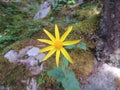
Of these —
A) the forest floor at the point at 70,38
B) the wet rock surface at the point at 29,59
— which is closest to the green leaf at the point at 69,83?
the forest floor at the point at 70,38

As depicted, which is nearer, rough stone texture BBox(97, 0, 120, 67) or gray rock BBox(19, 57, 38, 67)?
rough stone texture BBox(97, 0, 120, 67)

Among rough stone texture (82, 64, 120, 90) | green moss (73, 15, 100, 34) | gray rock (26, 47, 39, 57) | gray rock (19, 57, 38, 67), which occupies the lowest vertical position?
rough stone texture (82, 64, 120, 90)

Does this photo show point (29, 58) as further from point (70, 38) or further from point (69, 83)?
point (69, 83)

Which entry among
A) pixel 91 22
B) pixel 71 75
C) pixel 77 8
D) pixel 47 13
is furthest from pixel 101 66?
pixel 47 13

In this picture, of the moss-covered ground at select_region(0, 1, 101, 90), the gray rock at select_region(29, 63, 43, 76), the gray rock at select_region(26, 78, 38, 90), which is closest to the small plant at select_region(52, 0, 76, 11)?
the moss-covered ground at select_region(0, 1, 101, 90)

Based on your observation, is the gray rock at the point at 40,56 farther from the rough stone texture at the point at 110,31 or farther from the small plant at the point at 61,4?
the small plant at the point at 61,4

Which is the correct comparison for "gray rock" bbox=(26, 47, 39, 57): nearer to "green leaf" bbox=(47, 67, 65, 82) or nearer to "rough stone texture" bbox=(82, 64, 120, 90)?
"rough stone texture" bbox=(82, 64, 120, 90)
